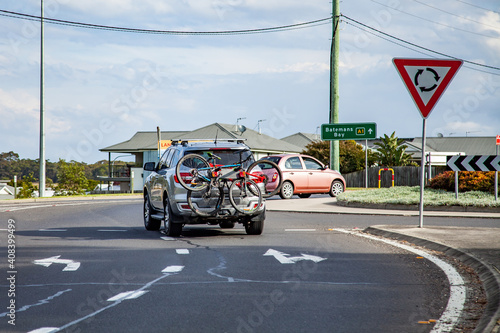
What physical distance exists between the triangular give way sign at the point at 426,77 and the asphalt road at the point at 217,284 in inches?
111

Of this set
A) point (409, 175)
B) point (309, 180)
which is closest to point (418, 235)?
point (309, 180)

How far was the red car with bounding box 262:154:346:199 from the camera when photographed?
82.6 ft

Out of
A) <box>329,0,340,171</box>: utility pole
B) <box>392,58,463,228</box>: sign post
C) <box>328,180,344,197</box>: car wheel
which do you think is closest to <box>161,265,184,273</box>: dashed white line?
<box>392,58,463,228</box>: sign post

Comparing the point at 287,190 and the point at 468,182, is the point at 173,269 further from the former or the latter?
the point at 287,190

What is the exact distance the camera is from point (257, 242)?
10828 mm

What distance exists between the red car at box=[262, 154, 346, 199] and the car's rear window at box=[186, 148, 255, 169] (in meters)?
12.8

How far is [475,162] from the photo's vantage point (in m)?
18.2

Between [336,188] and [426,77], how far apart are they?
14.7 m

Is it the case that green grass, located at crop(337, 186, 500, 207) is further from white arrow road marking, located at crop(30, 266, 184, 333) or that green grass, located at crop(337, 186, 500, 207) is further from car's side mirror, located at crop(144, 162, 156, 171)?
white arrow road marking, located at crop(30, 266, 184, 333)

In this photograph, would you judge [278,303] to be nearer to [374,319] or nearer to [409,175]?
[374,319]

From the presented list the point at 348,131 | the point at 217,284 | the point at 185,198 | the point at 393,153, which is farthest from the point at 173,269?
the point at 393,153

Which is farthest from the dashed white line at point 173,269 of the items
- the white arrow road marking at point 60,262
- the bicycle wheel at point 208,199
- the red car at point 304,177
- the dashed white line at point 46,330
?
the red car at point 304,177

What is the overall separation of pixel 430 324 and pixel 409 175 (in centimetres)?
4262

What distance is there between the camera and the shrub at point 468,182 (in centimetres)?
2152
